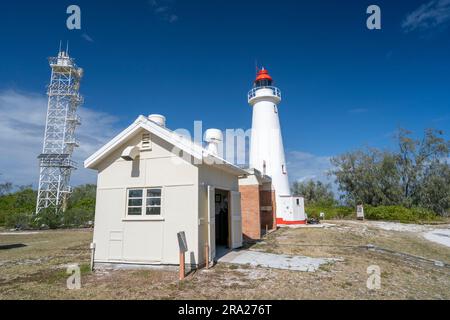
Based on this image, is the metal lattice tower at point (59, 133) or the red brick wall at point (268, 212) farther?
the metal lattice tower at point (59, 133)

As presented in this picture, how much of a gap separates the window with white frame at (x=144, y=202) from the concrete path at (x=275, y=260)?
2802 mm

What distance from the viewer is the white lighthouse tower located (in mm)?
21234

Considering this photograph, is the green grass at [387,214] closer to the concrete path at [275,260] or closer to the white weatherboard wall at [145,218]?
Result: the concrete path at [275,260]

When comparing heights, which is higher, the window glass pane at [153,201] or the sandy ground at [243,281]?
the window glass pane at [153,201]

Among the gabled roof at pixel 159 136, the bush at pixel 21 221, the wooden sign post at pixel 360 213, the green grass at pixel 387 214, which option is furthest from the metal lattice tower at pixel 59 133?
the wooden sign post at pixel 360 213

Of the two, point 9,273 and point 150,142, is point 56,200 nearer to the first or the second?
point 9,273

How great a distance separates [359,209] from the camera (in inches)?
1052

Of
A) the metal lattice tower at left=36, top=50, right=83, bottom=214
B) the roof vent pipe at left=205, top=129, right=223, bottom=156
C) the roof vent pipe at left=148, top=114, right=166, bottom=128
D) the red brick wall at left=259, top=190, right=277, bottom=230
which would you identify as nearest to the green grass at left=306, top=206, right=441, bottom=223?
the red brick wall at left=259, top=190, right=277, bottom=230

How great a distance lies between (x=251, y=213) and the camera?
14328 mm

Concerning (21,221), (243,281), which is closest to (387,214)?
(243,281)

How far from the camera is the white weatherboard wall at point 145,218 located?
7.71 metres

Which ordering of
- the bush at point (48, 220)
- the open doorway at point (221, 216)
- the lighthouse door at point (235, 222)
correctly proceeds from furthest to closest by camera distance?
the bush at point (48, 220) → the open doorway at point (221, 216) → the lighthouse door at point (235, 222)
